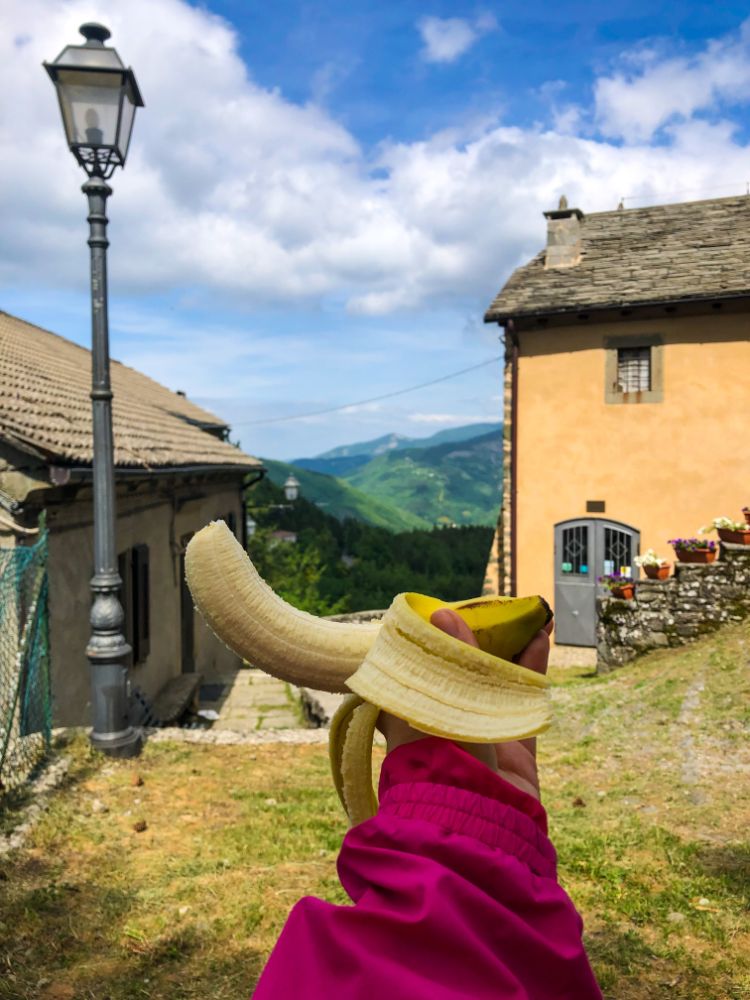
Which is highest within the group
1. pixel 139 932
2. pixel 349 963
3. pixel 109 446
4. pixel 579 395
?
pixel 579 395

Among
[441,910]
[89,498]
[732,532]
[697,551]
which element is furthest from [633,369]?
[441,910]

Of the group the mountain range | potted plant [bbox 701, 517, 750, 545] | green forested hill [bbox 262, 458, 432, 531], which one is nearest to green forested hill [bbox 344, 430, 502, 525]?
the mountain range

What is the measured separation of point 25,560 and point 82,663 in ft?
6.98

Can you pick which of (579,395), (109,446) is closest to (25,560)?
(109,446)

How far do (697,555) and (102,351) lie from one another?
26.9 feet

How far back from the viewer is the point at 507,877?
3.32ft

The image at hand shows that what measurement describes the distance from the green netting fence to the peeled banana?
15.8ft

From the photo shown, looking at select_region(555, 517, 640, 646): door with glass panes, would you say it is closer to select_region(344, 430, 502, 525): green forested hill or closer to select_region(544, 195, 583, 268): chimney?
select_region(544, 195, 583, 268): chimney

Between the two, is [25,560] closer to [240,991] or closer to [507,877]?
[240,991]

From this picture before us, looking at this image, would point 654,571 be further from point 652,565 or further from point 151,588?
point 151,588

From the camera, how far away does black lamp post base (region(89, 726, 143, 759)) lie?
19.6 feet

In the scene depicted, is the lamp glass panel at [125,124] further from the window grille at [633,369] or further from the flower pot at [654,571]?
the window grille at [633,369]

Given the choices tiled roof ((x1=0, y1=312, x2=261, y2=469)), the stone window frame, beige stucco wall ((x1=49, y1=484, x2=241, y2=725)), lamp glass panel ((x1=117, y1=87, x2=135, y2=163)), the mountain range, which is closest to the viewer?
lamp glass panel ((x1=117, y1=87, x2=135, y2=163))

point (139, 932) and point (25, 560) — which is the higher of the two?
Answer: point (25, 560)
